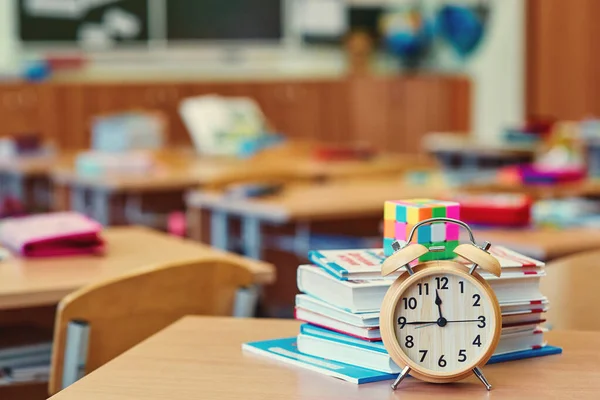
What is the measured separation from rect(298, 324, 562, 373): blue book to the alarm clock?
0.19ft

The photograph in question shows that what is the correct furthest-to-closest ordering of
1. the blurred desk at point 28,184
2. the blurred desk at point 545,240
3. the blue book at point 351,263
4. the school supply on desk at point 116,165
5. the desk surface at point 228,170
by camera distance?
the blurred desk at point 28,184, the school supply on desk at point 116,165, the desk surface at point 228,170, the blurred desk at point 545,240, the blue book at point 351,263

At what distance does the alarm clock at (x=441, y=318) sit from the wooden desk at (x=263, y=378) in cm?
3

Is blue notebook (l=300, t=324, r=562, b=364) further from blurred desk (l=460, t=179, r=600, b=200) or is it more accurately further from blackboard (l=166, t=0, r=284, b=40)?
blackboard (l=166, t=0, r=284, b=40)

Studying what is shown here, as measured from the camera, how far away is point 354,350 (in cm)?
132

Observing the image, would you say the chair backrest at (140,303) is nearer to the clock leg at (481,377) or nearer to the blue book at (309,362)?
the blue book at (309,362)

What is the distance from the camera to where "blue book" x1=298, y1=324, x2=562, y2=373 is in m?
1.29

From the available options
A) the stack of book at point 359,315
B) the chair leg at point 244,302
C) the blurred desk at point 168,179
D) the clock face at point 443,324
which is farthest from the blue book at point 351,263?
the blurred desk at point 168,179

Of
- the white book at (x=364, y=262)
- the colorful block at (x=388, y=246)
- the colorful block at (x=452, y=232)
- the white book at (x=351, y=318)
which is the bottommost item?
the white book at (x=351, y=318)

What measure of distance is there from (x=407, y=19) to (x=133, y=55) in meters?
2.19

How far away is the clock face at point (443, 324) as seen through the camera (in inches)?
48.0

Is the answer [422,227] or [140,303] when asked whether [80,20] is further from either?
[422,227]

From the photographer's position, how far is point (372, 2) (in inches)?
358

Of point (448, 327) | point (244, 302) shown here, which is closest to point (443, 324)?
point (448, 327)

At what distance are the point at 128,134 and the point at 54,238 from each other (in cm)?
348
